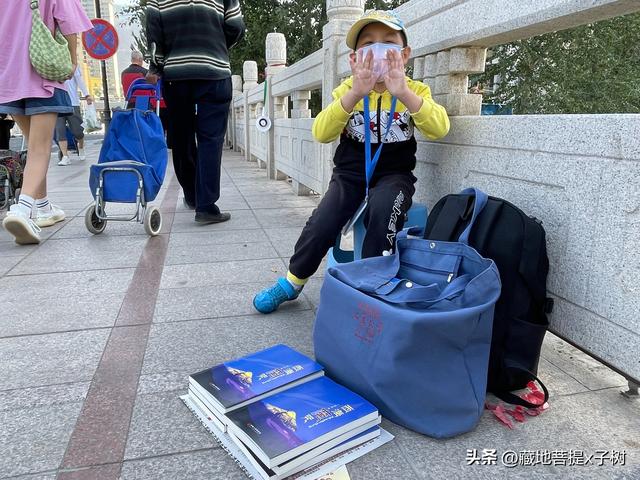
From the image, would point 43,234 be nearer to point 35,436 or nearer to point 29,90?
point 29,90

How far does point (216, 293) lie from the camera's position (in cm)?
303

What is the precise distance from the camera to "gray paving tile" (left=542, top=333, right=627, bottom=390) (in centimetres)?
210

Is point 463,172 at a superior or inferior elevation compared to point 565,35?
inferior

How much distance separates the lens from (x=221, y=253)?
3.88 meters

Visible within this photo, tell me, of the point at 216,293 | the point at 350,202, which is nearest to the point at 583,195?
the point at 350,202

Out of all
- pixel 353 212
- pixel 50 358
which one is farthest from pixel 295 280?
pixel 50 358

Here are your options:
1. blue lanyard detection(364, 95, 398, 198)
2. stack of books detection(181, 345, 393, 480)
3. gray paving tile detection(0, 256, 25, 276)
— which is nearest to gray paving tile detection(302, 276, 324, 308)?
blue lanyard detection(364, 95, 398, 198)

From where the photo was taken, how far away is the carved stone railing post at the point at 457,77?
268 centimetres

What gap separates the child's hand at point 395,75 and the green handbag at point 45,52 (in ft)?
9.15

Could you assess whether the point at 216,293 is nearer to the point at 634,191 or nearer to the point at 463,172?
the point at 463,172

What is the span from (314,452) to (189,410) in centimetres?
58

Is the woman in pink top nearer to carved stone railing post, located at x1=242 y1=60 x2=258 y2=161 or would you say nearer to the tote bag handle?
the tote bag handle

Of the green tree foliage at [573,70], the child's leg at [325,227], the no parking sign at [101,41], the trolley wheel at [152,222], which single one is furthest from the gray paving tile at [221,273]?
the no parking sign at [101,41]

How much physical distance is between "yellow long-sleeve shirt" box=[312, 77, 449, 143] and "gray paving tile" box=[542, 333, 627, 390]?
113 centimetres
